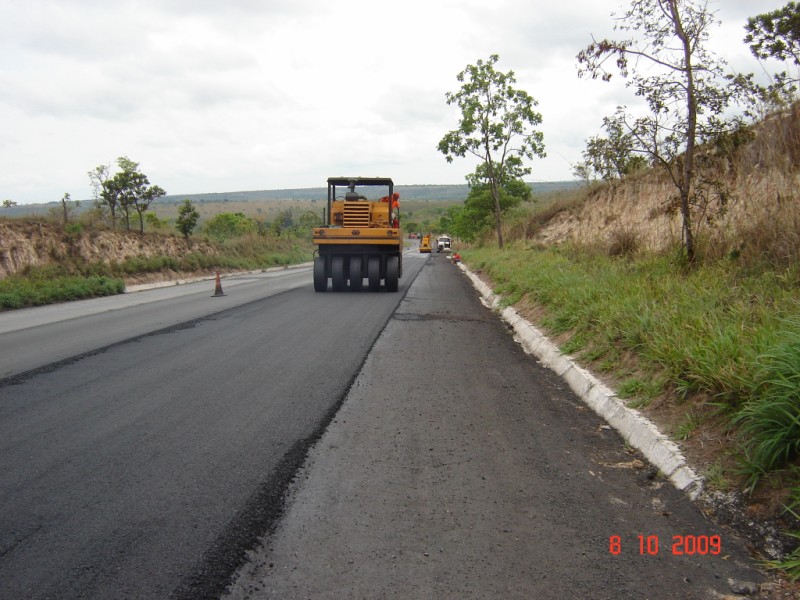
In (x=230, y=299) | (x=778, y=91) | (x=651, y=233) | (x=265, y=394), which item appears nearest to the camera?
(x=265, y=394)

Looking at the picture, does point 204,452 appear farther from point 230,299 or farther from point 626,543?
point 230,299

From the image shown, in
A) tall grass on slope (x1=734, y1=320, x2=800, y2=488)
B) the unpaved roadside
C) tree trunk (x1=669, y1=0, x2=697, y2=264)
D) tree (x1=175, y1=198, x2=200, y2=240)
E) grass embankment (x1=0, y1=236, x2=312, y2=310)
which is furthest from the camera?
tree (x1=175, y1=198, x2=200, y2=240)

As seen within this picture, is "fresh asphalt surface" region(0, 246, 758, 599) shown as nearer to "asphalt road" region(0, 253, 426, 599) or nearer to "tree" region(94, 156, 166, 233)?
"asphalt road" region(0, 253, 426, 599)

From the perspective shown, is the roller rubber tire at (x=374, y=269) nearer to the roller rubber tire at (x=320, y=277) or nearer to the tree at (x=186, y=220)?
the roller rubber tire at (x=320, y=277)

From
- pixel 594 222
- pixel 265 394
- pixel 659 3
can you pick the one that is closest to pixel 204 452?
pixel 265 394

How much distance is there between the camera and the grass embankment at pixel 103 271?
19.3 m

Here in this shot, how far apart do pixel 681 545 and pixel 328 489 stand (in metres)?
2.02

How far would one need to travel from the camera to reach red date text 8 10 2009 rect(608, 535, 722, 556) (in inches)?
125

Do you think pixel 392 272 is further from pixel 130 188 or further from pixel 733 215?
pixel 130 188

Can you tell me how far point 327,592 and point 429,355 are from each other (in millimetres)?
5506

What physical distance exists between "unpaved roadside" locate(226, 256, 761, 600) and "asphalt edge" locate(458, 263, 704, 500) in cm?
10

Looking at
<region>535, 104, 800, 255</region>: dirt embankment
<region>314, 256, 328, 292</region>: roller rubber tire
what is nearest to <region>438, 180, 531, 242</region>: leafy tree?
<region>314, 256, 328, 292</region>: roller rubber tire

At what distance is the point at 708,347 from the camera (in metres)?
5.12

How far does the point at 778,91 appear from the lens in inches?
361
